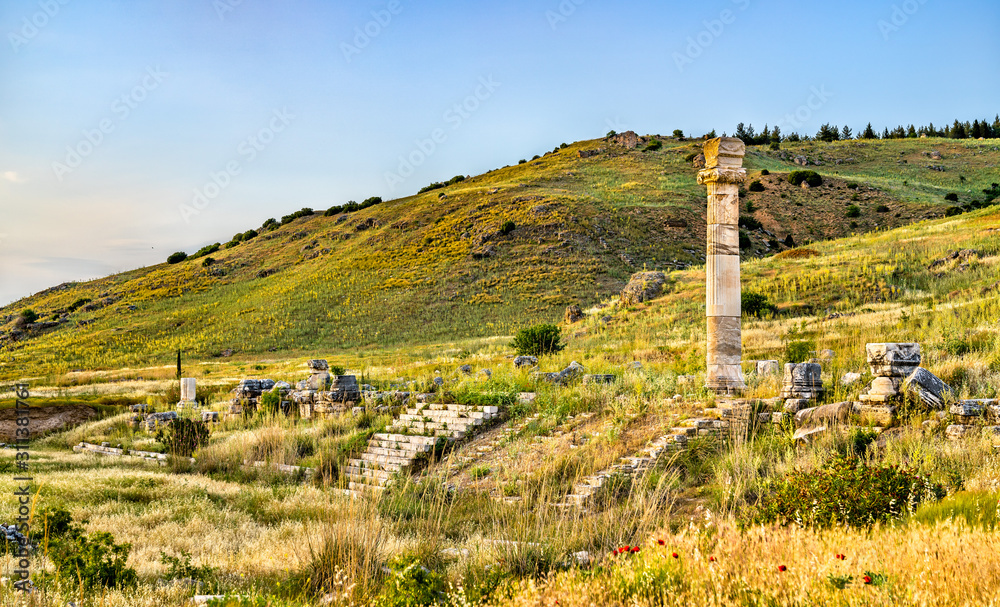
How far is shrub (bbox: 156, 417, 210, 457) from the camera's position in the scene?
50.0ft

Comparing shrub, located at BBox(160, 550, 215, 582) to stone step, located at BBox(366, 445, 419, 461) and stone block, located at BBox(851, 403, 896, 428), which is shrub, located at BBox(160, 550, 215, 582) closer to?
stone step, located at BBox(366, 445, 419, 461)

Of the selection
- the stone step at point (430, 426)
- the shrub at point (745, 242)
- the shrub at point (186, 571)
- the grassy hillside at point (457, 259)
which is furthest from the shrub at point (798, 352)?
the shrub at point (745, 242)

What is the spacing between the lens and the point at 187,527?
8148 mm

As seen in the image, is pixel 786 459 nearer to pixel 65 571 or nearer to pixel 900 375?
pixel 900 375

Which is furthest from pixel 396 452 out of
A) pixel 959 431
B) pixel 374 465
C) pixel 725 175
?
pixel 959 431

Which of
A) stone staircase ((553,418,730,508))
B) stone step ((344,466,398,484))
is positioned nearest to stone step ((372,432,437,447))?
stone step ((344,466,398,484))

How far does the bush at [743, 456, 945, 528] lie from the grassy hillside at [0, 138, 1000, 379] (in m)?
28.4

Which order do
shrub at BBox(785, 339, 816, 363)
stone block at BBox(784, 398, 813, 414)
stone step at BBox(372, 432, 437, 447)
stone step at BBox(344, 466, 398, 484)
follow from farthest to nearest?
shrub at BBox(785, 339, 816, 363) → stone step at BBox(372, 432, 437, 447) → stone step at BBox(344, 466, 398, 484) → stone block at BBox(784, 398, 813, 414)

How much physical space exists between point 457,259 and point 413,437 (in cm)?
4323

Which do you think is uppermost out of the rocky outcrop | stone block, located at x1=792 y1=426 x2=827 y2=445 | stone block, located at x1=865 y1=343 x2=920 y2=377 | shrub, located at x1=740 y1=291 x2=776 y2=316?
the rocky outcrop

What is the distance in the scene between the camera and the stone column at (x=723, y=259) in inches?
557

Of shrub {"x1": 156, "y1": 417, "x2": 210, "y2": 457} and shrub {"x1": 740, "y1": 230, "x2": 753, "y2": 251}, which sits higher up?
shrub {"x1": 740, "y1": 230, "x2": 753, "y2": 251}

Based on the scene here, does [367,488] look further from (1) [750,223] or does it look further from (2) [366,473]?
(1) [750,223]

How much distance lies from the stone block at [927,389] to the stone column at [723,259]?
4.17 m
